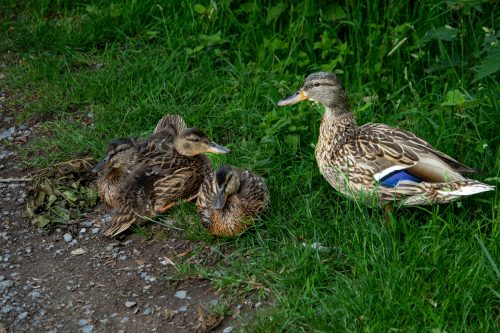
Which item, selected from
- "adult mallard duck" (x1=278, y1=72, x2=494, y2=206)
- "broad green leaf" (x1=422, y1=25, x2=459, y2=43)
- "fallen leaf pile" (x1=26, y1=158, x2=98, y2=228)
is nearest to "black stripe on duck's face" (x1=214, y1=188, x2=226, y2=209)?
"adult mallard duck" (x1=278, y1=72, x2=494, y2=206)

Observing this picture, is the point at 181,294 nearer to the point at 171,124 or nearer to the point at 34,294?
the point at 34,294

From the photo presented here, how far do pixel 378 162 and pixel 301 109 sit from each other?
3.89ft

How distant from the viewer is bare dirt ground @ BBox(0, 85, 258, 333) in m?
4.87

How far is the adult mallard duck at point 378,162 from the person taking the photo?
5113 mm

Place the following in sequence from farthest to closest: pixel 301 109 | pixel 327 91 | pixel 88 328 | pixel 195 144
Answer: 1. pixel 301 109
2. pixel 195 144
3. pixel 327 91
4. pixel 88 328

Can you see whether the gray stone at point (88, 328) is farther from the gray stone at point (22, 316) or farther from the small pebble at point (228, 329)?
the small pebble at point (228, 329)

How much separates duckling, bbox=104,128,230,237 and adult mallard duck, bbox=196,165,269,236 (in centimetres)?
33

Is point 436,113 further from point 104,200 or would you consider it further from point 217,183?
point 104,200

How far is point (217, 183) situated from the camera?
17.6 feet

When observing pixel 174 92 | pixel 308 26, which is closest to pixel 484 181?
pixel 308 26

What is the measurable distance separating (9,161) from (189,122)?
148cm

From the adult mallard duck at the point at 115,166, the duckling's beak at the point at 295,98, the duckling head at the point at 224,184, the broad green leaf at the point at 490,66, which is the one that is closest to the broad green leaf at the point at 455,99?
the broad green leaf at the point at 490,66

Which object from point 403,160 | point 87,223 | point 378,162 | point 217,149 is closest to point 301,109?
point 217,149

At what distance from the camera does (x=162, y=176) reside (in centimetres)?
589
